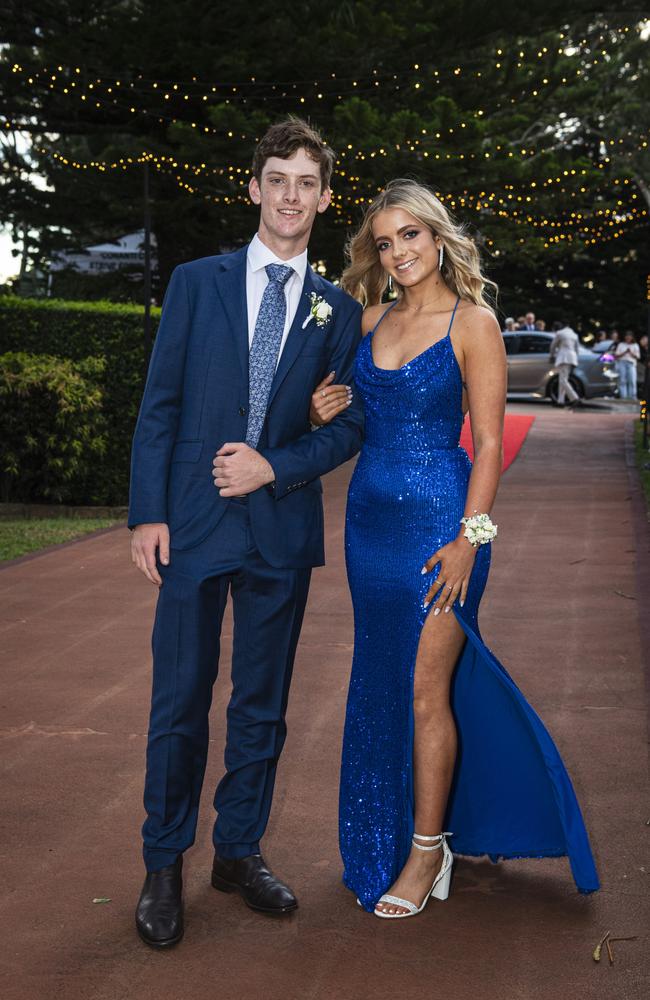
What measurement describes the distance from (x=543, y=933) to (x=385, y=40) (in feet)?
61.3

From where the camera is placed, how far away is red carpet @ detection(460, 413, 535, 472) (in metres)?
17.3

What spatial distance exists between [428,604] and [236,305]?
3.26 feet

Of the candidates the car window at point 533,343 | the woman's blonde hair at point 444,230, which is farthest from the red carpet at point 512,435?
the woman's blonde hair at point 444,230

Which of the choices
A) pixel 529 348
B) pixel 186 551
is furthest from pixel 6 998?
pixel 529 348

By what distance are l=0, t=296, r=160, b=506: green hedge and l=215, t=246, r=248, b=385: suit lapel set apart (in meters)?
9.71

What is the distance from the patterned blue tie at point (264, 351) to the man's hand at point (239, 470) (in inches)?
4.9

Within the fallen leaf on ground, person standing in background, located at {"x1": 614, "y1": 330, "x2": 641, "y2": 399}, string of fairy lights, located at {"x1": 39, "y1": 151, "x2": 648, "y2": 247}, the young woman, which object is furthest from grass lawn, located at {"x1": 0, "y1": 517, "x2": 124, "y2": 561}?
person standing in background, located at {"x1": 614, "y1": 330, "x2": 641, "y2": 399}

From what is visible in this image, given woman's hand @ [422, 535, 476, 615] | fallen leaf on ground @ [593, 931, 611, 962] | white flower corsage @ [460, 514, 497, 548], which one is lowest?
fallen leaf on ground @ [593, 931, 611, 962]

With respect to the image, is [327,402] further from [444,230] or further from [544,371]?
[544,371]

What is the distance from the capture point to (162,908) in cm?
335

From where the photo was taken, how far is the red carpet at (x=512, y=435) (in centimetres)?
1726

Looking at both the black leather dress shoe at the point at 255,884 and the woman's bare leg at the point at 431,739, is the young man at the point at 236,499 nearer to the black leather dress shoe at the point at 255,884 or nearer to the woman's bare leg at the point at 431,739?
the black leather dress shoe at the point at 255,884

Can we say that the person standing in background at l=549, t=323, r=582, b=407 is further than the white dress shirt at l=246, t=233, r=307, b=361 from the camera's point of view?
Yes

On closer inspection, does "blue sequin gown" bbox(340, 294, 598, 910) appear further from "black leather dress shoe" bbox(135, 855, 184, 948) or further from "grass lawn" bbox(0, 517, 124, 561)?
"grass lawn" bbox(0, 517, 124, 561)
